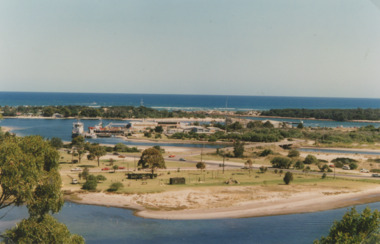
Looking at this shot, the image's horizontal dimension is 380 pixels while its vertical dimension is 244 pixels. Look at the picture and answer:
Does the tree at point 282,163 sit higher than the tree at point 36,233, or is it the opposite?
the tree at point 36,233

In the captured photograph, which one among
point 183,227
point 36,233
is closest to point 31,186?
point 36,233

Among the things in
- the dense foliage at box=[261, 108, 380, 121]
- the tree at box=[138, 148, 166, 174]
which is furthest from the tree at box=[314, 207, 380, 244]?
the dense foliage at box=[261, 108, 380, 121]

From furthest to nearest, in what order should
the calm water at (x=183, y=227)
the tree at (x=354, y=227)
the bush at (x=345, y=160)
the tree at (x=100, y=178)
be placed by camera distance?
the bush at (x=345, y=160)
the tree at (x=100, y=178)
the calm water at (x=183, y=227)
the tree at (x=354, y=227)

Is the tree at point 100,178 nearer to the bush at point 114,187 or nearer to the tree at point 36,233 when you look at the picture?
the bush at point 114,187

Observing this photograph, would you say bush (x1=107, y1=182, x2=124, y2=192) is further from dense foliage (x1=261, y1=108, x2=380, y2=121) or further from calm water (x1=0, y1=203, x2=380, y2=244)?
dense foliage (x1=261, y1=108, x2=380, y2=121)

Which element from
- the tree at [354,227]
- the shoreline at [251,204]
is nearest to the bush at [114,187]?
the shoreline at [251,204]

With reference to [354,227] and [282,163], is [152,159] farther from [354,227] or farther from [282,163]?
[354,227]
